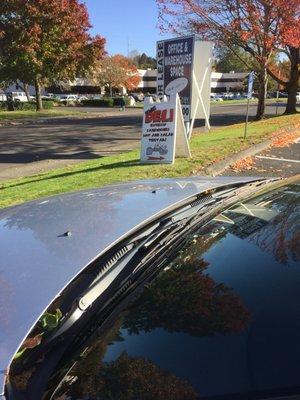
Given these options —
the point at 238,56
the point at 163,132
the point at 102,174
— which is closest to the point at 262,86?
the point at 238,56

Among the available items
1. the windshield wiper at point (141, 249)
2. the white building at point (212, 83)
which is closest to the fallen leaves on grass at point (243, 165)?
the windshield wiper at point (141, 249)

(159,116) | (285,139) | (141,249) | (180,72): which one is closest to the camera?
(141,249)

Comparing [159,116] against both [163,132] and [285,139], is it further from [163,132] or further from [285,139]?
[285,139]

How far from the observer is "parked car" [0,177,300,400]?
53.7 inches

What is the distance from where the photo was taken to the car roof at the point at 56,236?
1738mm

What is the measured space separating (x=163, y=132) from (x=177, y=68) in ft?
7.26

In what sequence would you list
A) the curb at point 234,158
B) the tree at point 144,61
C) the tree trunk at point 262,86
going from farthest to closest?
the tree at point 144,61 → the tree trunk at point 262,86 → the curb at point 234,158

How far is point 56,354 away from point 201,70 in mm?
12200

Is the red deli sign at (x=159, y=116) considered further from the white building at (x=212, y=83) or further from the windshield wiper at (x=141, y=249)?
the white building at (x=212, y=83)

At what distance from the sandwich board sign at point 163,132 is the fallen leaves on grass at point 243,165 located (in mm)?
975

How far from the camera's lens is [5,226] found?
2.64 meters

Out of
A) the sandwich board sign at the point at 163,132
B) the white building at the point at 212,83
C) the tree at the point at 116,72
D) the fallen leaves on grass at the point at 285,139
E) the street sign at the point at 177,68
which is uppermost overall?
the street sign at the point at 177,68

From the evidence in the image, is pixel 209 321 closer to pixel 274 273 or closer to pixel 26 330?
pixel 274 273

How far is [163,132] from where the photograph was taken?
33.8 feet
